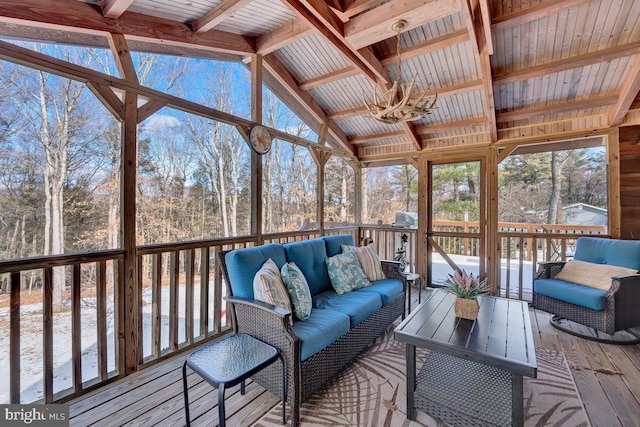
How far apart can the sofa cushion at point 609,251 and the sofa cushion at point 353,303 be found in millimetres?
2908

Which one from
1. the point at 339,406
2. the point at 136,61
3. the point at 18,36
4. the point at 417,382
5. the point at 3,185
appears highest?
the point at 136,61

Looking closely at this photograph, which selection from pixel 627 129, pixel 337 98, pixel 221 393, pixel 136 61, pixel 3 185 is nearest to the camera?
pixel 221 393

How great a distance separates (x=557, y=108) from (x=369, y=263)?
3.38 metres

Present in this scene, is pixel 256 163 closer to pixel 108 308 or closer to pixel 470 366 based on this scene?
pixel 108 308

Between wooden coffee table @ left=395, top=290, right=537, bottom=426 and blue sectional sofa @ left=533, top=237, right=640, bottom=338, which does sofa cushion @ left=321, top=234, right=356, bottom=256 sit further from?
blue sectional sofa @ left=533, top=237, right=640, bottom=338

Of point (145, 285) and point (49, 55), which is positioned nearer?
point (49, 55)

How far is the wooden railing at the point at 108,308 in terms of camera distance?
1.91 metres

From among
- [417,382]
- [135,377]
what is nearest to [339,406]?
[417,382]

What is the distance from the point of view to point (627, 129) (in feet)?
12.0

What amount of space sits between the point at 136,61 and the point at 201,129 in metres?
0.85

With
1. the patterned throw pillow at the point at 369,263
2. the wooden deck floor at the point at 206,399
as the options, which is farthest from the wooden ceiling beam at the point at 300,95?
the wooden deck floor at the point at 206,399

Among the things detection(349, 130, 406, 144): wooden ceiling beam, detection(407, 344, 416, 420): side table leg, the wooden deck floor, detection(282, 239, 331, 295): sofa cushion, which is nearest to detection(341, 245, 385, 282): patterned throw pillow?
detection(282, 239, 331, 295): sofa cushion

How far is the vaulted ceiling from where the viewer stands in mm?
2350

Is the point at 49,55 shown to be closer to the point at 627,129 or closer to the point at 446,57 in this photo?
the point at 446,57
